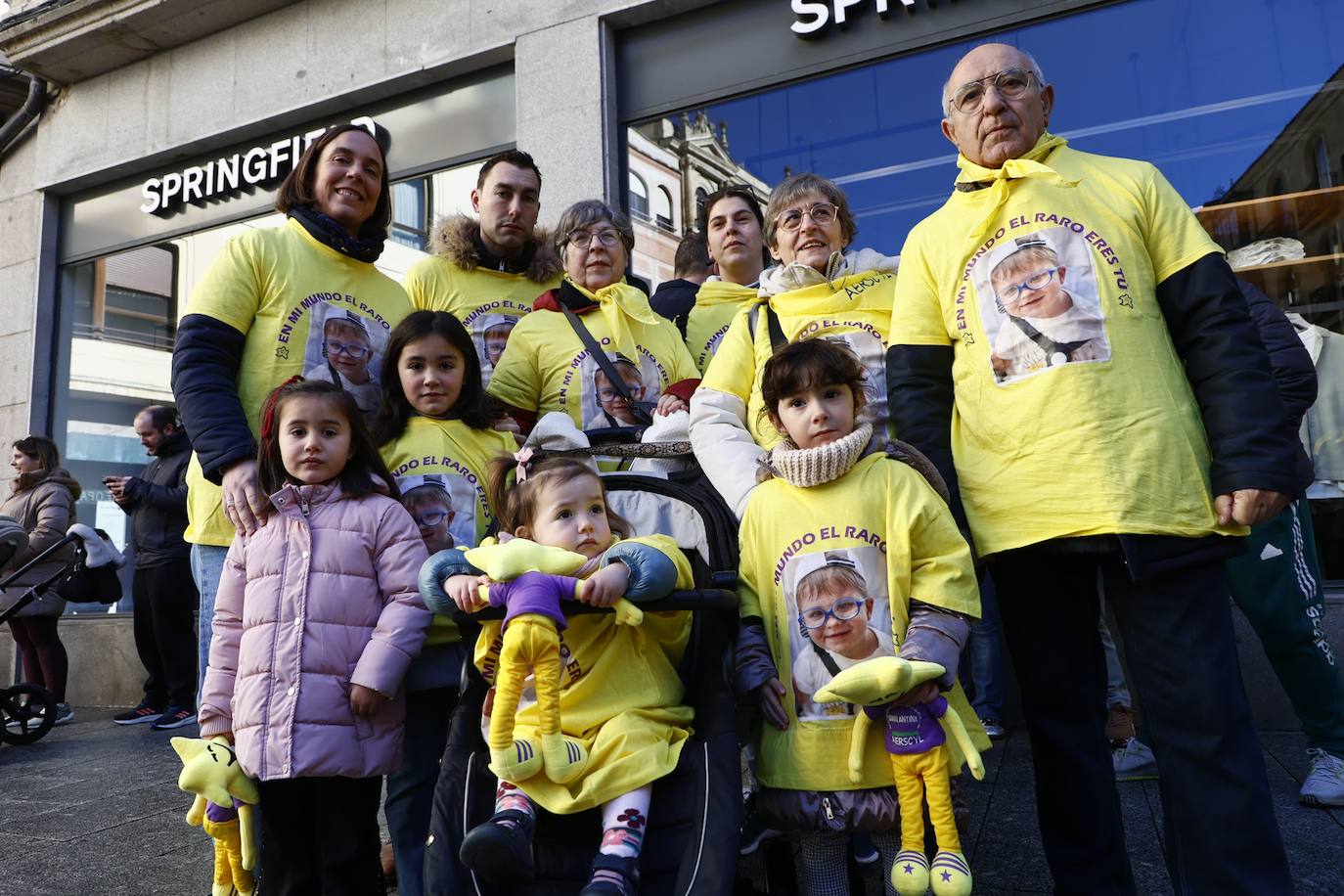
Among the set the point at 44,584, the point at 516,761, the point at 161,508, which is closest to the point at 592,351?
the point at 516,761

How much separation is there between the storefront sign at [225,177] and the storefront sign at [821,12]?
3734 mm

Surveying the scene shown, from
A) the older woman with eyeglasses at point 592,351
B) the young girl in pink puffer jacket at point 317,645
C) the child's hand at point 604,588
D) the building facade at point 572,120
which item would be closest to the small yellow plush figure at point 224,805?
the young girl in pink puffer jacket at point 317,645

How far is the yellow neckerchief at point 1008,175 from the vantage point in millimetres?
2336

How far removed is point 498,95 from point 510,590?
6.20 m

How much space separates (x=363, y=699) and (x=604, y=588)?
2.99ft

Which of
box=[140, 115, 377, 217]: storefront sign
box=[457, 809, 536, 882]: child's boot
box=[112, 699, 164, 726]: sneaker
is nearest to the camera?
box=[457, 809, 536, 882]: child's boot

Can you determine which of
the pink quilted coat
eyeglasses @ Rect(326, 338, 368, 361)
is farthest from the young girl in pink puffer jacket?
eyeglasses @ Rect(326, 338, 368, 361)

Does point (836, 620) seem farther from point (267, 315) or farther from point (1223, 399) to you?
point (267, 315)

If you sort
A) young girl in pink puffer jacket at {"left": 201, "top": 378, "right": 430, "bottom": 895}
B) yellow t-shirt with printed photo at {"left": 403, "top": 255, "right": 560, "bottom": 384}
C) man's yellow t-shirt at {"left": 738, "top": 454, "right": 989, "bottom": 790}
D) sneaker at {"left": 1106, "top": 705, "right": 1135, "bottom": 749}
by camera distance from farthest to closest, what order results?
sneaker at {"left": 1106, "top": 705, "right": 1135, "bottom": 749}
yellow t-shirt with printed photo at {"left": 403, "top": 255, "right": 560, "bottom": 384}
young girl in pink puffer jacket at {"left": 201, "top": 378, "right": 430, "bottom": 895}
man's yellow t-shirt at {"left": 738, "top": 454, "right": 989, "bottom": 790}

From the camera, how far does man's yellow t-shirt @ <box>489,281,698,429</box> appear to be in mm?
3361

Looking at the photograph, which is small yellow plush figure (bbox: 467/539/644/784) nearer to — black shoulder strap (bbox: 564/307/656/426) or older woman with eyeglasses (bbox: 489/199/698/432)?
older woman with eyeglasses (bbox: 489/199/698/432)

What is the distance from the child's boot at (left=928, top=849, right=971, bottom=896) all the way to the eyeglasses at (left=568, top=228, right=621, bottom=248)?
98.7 inches

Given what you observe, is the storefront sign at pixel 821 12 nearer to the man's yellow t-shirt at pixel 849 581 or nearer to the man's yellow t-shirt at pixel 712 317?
the man's yellow t-shirt at pixel 712 317

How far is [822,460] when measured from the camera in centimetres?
231
